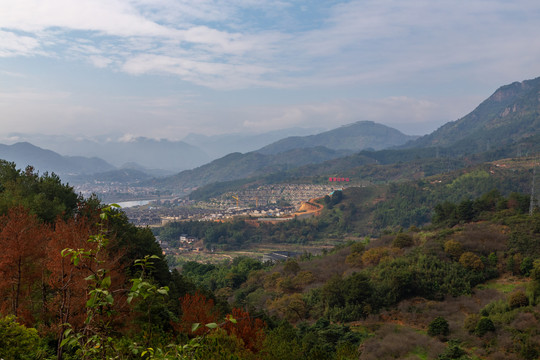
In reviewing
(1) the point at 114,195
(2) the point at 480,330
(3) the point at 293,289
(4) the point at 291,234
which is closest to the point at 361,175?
(4) the point at 291,234

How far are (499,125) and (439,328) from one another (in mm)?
152207

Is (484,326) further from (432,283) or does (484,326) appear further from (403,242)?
(403,242)

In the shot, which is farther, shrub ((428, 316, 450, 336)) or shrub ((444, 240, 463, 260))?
shrub ((444, 240, 463, 260))

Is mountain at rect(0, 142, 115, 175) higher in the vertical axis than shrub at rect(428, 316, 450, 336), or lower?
higher

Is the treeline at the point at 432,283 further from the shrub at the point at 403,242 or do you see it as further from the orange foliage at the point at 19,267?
the orange foliage at the point at 19,267

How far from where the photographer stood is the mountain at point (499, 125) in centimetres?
12469

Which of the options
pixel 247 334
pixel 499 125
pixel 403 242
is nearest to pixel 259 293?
pixel 403 242

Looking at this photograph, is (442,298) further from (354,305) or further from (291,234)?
(291,234)

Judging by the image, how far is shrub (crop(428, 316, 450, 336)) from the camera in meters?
13.2

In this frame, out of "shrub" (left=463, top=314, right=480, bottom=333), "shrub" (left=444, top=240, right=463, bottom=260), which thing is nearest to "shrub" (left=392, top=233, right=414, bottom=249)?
"shrub" (left=444, top=240, right=463, bottom=260)

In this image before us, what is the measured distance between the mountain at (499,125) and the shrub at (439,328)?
105757 millimetres

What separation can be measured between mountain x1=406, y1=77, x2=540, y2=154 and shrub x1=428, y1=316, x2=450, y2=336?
4164 inches

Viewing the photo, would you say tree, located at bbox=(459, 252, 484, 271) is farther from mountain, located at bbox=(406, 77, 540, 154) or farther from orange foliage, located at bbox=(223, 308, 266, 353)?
mountain, located at bbox=(406, 77, 540, 154)

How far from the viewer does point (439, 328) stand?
13.3 metres
